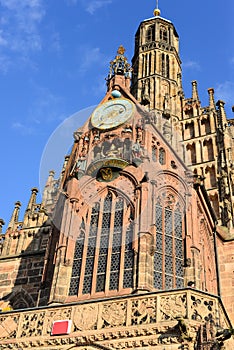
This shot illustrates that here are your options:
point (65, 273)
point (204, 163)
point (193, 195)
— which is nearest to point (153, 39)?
point (204, 163)

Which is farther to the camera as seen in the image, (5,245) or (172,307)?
(5,245)

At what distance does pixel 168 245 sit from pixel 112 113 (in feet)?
27.7

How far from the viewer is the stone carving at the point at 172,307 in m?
16.7

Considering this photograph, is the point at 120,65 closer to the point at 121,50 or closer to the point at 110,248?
the point at 121,50

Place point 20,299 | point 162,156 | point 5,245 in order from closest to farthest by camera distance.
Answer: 1. point 162,156
2. point 20,299
3. point 5,245

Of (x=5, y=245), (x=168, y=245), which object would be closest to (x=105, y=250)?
(x=168, y=245)

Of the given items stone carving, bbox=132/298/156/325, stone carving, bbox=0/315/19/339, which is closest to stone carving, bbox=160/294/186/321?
stone carving, bbox=132/298/156/325

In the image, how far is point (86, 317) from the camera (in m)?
17.6

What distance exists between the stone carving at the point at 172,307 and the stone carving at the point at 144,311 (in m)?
0.30

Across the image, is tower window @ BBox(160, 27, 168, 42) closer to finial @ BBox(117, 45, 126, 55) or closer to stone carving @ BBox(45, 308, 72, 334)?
finial @ BBox(117, 45, 126, 55)

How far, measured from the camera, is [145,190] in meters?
22.2

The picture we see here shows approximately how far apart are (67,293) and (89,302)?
2.41m

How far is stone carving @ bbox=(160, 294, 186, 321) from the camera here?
1669 centimetres

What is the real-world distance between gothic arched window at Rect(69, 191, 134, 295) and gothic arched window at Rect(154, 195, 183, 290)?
116 centimetres
